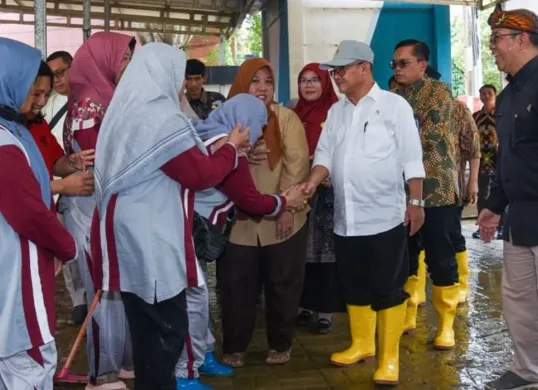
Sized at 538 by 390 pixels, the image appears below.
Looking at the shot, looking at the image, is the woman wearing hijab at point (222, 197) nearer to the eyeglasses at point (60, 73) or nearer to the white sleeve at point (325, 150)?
the white sleeve at point (325, 150)

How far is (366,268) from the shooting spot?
3.50m

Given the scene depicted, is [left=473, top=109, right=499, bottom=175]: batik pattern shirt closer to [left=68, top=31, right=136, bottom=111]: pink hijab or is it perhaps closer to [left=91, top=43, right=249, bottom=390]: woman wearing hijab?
[left=68, top=31, right=136, bottom=111]: pink hijab

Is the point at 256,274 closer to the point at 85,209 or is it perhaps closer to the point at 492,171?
the point at 85,209

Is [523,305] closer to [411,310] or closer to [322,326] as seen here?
[411,310]

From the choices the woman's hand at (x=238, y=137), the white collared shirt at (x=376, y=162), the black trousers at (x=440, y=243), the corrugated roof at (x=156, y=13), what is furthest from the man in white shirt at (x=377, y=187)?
the corrugated roof at (x=156, y=13)

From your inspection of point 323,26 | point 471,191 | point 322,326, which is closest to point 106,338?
point 322,326

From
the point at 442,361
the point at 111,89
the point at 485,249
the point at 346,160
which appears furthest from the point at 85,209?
the point at 485,249

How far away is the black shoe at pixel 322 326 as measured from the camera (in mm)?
4426

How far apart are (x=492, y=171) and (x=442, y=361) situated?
4.57 meters

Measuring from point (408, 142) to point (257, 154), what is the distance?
835mm

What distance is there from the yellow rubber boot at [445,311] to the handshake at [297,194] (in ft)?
3.80

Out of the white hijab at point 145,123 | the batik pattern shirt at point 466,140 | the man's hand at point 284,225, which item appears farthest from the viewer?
the batik pattern shirt at point 466,140

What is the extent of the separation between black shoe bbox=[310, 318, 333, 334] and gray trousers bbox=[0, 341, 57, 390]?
98.7 inches

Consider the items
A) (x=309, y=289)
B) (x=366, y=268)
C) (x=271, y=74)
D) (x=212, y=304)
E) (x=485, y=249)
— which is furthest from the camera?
(x=485, y=249)
